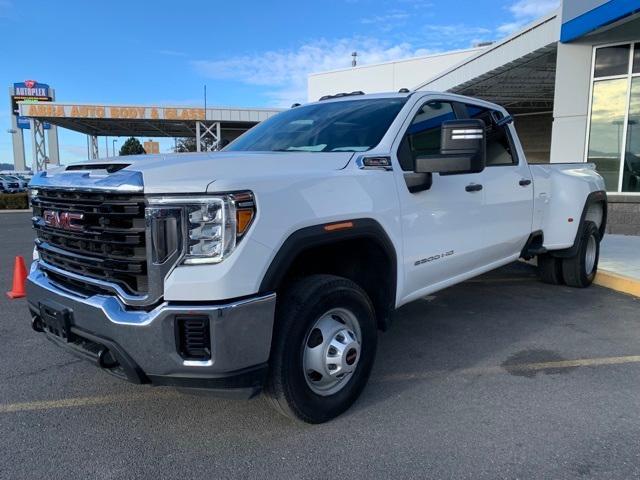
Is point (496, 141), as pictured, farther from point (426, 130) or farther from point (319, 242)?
point (319, 242)

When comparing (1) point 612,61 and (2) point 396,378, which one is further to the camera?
(1) point 612,61

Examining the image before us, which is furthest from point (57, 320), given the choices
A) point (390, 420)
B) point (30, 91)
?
point (30, 91)

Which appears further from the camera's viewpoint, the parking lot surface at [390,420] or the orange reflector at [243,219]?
the parking lot surface at [390,420]

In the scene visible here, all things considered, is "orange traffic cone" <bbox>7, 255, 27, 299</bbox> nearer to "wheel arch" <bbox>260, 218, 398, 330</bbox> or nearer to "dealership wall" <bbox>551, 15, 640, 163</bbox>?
"wheel arch" <bbox>260, 218, 398, 330</bbox>

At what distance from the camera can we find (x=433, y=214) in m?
3.71

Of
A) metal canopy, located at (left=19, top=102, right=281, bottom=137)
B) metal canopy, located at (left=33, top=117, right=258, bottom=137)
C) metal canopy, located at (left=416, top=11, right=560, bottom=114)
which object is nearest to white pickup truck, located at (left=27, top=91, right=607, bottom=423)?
metal canopy, located at (left=416, top=11, right=560, bottom=114)

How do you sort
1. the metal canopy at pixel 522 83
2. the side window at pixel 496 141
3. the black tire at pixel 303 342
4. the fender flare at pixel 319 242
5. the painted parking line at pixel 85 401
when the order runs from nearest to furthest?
the fender flare at pixel 319 242 → the black tire at pixel 303 342 → the painted parking line at pixel 85 401 → the side window at pixel 496 141 → the metal canopy at pixel 522 83

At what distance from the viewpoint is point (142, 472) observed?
103 inches

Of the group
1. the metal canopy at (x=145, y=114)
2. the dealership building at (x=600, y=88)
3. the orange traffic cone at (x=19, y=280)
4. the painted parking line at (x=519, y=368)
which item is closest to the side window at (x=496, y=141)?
the painted parking line at (x=519, y=368)

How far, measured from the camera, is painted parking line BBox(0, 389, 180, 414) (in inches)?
130

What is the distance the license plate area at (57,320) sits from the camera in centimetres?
278

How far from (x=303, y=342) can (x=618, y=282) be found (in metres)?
5.29

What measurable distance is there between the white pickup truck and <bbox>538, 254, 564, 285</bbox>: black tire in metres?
2.73

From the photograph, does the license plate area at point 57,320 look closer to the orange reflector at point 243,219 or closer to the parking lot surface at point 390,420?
the parking lot surface at point 390,420
